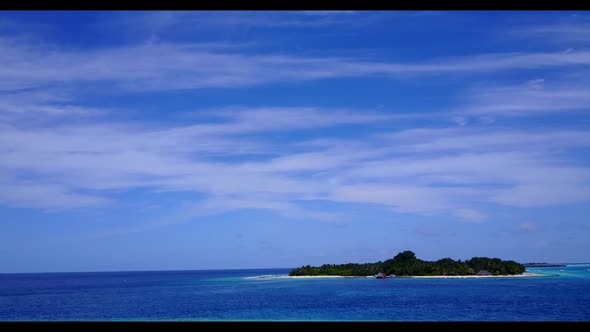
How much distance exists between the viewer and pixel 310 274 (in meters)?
68.3

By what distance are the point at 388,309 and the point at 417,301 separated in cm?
497

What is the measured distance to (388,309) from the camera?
2525cm
